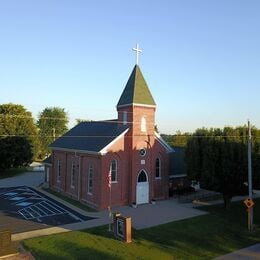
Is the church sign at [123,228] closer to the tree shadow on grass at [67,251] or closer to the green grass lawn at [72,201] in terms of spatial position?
the tree shadow on grass at [67,251]

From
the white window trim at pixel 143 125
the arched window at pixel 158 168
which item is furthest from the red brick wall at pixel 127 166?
the arched window at pixel 158 168

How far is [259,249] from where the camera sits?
22.4 metres

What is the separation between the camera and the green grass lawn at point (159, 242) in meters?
20.8

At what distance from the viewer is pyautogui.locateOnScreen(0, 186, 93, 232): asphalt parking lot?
92.2ft

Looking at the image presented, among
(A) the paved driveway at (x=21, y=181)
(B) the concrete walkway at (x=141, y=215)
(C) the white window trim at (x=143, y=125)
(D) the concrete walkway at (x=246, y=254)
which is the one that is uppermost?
(C) the white window trim at (x=143, y=125)

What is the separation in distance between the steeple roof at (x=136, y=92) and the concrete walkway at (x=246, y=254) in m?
16.8

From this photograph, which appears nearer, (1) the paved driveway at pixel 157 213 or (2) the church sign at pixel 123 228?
(2) the church sign at pixel 123 228

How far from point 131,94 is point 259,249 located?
59.3ft

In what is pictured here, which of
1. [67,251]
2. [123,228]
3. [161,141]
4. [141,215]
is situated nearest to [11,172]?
[161,141]

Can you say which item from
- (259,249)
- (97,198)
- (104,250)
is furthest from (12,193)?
(259,249)

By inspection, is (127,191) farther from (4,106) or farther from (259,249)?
(4,106)

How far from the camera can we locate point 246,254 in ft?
70.3

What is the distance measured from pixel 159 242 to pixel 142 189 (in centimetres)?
1149

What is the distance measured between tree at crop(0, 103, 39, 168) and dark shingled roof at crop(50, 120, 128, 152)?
15.9m
